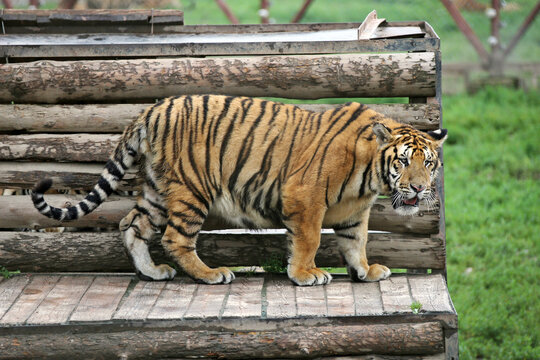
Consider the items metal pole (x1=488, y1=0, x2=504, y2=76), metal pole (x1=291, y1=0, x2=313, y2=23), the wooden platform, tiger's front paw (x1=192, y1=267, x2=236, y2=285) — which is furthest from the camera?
metal pole (x1=291, y1=0, x2=313, y2=23)

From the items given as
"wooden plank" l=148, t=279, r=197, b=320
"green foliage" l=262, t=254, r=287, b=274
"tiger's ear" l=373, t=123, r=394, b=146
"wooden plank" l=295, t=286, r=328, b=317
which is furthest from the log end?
"tiger's ear" l=373, t=123, r=394, b=146

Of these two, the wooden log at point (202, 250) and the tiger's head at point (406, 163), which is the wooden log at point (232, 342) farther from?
the wooden log at point (202, 250)

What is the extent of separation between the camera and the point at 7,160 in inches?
225

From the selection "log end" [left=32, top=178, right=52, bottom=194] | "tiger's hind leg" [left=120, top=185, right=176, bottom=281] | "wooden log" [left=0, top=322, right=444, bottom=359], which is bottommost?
"wooden log" [left=0, top=322, right=444, bottom=359]

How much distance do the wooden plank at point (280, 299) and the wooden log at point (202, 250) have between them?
34 centimetres

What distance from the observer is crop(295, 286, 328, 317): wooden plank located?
15.9 ft

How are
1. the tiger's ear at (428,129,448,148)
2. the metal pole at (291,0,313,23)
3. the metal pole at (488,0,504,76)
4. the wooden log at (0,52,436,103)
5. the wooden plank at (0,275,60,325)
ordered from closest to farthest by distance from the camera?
the wooden plank at (0,275,60,325)
the tiger's ear at (428,129,448,148)
the wooden log at (0,52,436,103)
the metal pole at (488,0,504,76)
the metal pole at (291,0,313,23)

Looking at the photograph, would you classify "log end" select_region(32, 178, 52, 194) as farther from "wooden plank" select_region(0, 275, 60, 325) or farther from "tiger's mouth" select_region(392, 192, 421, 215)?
"tiger's mouth" select_region(392, 192, 421, 215)

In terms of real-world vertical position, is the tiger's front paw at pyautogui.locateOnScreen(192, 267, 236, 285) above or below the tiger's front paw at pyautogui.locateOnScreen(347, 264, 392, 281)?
above

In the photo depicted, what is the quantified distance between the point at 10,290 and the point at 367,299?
2408 mm

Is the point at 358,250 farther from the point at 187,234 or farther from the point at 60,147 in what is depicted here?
the point at 60,147

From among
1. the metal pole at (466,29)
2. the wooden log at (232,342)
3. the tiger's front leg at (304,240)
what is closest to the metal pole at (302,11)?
the metal pole at (466,29)

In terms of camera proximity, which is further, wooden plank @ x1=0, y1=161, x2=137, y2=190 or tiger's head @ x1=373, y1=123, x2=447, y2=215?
wooden plank @ x1=0, y1=161, x2=137, y2=190

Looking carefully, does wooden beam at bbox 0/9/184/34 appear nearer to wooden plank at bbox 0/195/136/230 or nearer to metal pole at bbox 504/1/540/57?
wooden plank at bbox 0/195/136/230
